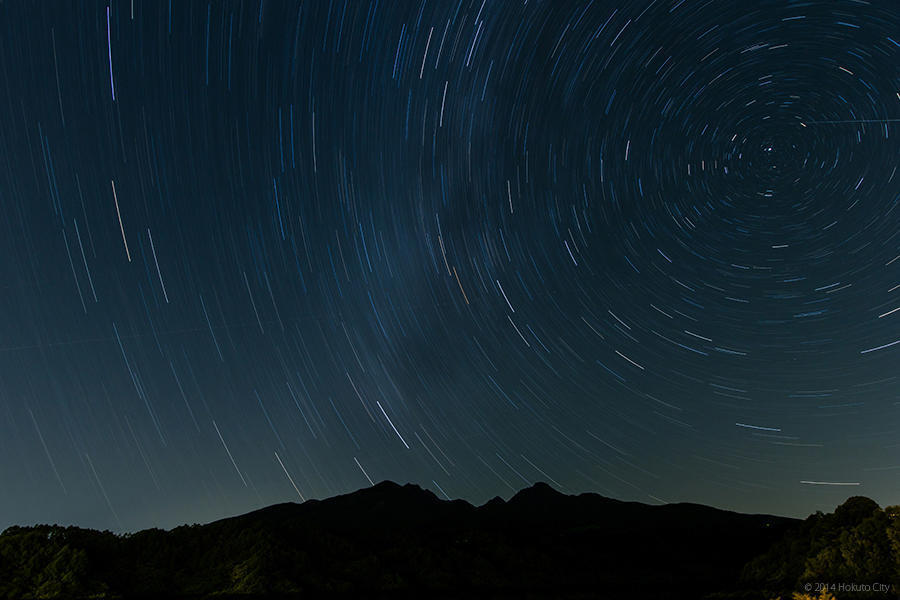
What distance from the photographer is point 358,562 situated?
32.0 metres

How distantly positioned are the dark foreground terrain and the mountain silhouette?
77 millimetres

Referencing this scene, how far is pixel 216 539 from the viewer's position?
1146 inches

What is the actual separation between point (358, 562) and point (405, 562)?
4.03 m

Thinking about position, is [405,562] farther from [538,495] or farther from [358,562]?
[538,495]

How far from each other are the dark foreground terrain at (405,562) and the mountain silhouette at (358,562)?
77 mm

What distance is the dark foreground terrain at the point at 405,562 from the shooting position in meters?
19.8

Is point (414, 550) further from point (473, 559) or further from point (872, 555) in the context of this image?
point (872, 555)

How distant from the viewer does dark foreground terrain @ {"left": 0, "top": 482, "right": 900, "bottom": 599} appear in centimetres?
1975
